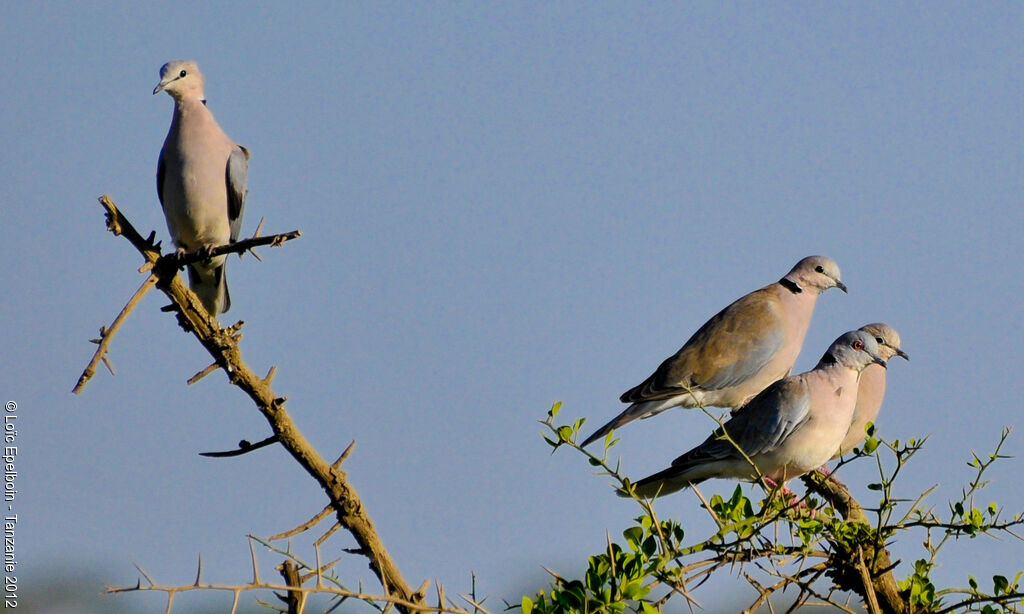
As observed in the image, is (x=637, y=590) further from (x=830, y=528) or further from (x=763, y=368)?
(x=763, y=368)

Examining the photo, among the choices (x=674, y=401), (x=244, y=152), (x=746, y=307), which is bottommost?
(x=674, y=401)

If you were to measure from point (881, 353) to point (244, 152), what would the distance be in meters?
3.34

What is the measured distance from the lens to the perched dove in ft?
17.2

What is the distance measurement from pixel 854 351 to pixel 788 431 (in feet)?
2.03

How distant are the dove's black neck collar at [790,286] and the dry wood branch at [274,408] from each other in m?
4.78

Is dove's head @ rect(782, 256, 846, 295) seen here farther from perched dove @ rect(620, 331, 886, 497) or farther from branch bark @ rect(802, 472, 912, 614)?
branch bark @ rect(802, 472, 912, 614)

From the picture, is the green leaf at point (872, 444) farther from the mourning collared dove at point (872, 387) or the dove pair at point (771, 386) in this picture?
the mourning collared dove at point (872, 387)

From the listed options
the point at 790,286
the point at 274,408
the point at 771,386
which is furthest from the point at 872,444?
the point at 790,286

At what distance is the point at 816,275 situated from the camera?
7.32 metres

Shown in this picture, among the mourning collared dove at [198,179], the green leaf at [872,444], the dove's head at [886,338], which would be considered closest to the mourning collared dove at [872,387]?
the dove's head at [886,338]

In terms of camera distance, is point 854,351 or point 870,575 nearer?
point 870,575

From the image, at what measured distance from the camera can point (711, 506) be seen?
136 inches

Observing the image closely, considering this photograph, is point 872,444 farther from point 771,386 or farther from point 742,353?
point 742,353

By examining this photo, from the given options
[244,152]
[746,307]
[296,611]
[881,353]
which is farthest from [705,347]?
[296,611]
